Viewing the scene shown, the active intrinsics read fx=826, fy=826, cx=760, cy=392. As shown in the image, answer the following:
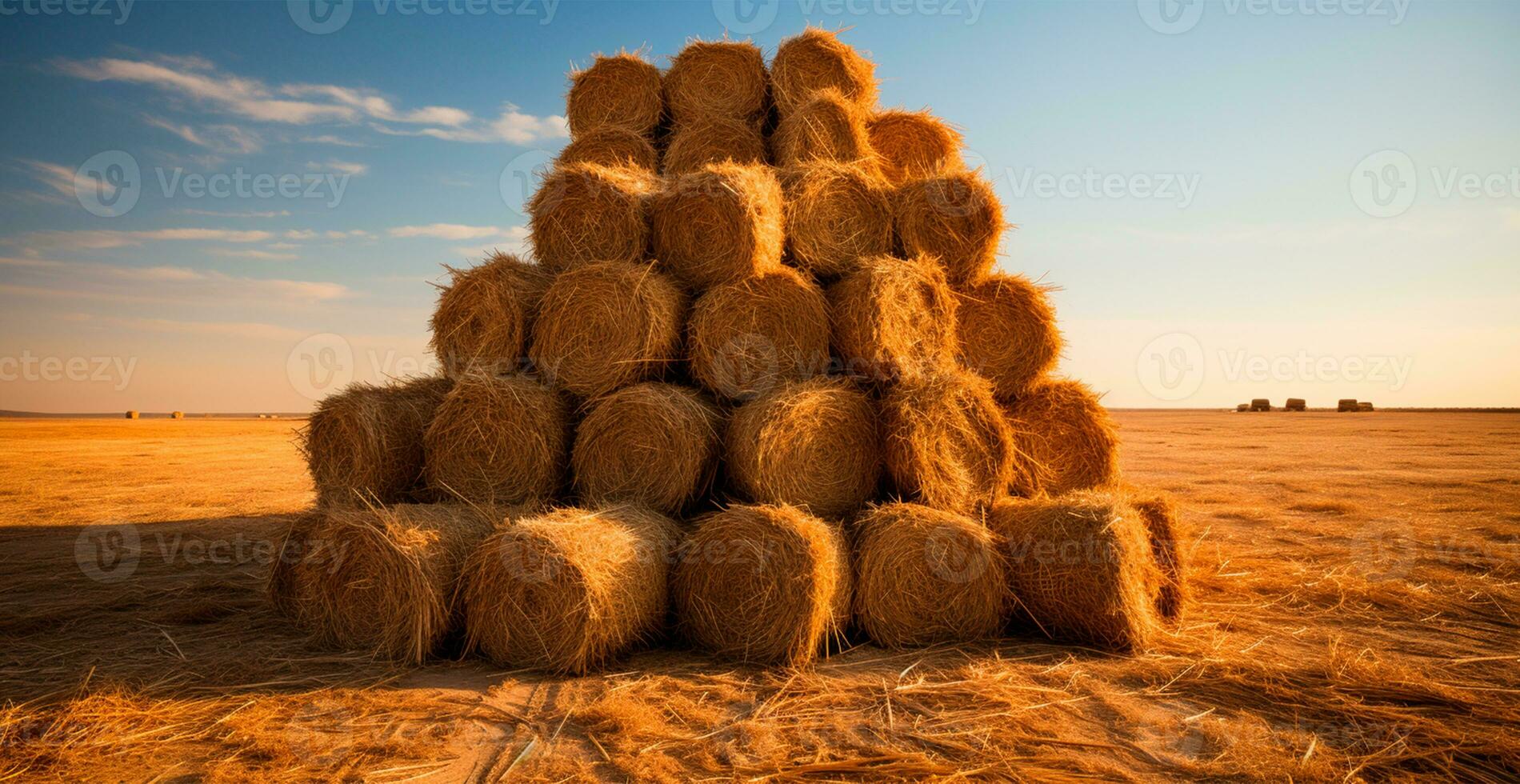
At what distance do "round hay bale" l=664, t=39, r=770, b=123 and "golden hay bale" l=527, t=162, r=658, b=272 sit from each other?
2.13m

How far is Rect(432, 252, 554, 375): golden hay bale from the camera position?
5.89m

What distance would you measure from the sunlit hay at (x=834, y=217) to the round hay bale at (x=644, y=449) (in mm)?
1593

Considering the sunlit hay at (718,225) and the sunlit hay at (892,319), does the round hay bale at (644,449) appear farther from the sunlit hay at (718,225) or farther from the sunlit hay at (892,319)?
the sunlit hay at (892,319)

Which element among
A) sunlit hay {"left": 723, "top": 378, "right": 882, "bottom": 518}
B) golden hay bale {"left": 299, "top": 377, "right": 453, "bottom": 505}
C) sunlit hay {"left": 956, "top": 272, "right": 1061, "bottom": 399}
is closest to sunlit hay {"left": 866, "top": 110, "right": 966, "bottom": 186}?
sunlit hay {"left": 956, "top": 272, "right": 1061, "bottom": 399}

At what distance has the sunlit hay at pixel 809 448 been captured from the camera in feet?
17.0

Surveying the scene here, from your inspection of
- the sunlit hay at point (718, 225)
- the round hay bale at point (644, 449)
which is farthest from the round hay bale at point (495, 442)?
the sunlit hay at point (718, 225)

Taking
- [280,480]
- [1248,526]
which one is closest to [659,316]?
[1248,526]

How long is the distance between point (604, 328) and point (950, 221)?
9.47 ft

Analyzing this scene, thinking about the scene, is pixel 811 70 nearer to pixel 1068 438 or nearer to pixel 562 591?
pixel 1068 438

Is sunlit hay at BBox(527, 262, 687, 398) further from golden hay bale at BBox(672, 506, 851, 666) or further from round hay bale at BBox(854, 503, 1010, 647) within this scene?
round hay bale at BBox(854, 503, 1010, 647)

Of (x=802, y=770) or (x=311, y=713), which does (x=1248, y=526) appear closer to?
(x=802, y=770)

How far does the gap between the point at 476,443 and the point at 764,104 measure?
4612 millimetres

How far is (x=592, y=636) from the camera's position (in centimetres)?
439

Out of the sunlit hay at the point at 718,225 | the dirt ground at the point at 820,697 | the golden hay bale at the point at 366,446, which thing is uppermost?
the sunlit hay at the point at 718,225
